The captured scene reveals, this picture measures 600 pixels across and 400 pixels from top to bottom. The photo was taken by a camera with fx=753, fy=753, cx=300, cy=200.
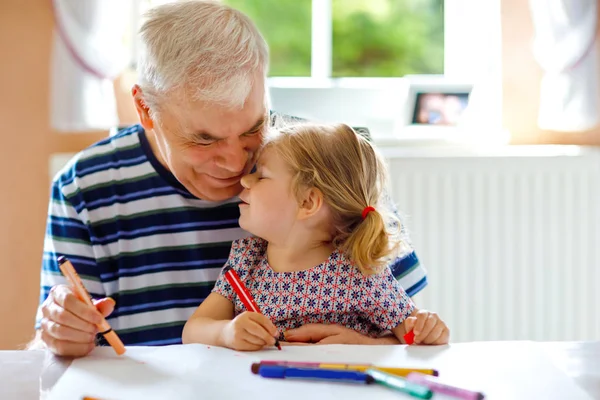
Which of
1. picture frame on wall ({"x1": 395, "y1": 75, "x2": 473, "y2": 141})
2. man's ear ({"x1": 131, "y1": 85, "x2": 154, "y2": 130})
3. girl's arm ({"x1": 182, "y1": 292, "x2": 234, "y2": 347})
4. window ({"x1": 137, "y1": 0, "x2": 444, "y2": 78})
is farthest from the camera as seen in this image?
window ({"x1": 137, "y1": 0, "x2": 444, "y2": 78})

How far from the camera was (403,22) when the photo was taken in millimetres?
2965

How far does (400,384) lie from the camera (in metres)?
0.88

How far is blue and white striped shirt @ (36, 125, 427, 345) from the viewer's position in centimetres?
150

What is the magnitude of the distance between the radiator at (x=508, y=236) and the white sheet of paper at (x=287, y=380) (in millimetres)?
1581

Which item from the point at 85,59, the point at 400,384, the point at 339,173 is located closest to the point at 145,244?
the point at 339,173

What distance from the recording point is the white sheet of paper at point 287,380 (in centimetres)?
88

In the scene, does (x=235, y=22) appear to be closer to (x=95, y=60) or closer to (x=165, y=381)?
(x=165, y=381)

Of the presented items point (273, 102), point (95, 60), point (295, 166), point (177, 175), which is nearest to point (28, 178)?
point (95, 60)

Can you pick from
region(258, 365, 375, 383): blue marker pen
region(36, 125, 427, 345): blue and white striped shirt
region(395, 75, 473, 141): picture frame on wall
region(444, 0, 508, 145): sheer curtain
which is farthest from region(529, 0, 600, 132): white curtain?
region(258, 365, 375, 383): blue marker pen

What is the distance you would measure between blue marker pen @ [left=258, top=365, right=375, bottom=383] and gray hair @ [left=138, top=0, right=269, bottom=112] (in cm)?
55

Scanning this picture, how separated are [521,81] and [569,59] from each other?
183mm

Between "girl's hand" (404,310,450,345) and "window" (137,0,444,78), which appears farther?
"window" (137,0,444,78)

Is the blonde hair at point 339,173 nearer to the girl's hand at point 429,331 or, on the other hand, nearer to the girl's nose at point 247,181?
the girl's nose at point 247,181

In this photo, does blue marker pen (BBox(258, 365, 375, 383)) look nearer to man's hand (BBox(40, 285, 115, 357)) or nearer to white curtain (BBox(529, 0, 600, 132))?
man's hand (BBox(40, 285, 115, 357))
